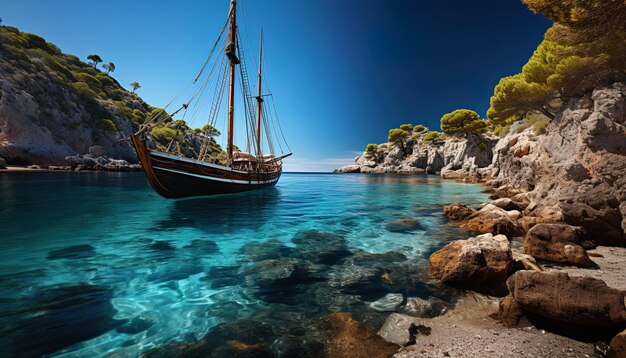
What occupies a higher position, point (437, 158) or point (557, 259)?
point (437, 158)

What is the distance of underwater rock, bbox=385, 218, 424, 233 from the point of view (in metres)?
12.0

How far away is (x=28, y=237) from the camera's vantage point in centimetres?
991

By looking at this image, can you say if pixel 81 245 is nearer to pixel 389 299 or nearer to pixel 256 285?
pixel 256 285

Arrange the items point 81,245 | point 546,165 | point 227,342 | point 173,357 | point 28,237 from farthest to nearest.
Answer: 1. point 546,165
2. point 28,237
3. point 81,245
4. point 227,342
5. point 173,357

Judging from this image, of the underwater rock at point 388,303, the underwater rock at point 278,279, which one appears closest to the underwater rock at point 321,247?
the underwater rock at point 278,279

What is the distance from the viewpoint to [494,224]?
410 inches

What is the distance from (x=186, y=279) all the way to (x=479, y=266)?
7401 mm

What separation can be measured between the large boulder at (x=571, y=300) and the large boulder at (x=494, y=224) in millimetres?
6958

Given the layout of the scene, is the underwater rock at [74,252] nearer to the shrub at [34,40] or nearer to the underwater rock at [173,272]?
the underwater rock at [173,272]

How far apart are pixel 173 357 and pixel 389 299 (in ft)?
13.7

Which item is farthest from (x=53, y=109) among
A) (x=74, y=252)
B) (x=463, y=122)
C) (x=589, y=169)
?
(x=463, y=122)

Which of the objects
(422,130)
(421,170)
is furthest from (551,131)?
(422,130)

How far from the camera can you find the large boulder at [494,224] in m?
10.4

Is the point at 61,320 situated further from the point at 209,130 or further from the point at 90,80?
the point at 90,80
